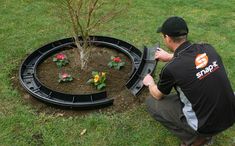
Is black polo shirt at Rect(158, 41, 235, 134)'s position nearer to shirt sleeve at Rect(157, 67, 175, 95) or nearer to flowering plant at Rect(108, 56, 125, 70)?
shirt sleeve at Rect(157, 67, 175, 95)

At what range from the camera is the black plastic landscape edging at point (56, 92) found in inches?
186

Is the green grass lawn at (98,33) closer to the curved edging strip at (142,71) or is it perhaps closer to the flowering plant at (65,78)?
the curved edging strip at (142,71)

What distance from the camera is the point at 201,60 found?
12.0 ft

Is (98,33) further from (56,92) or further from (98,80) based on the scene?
(56,92)

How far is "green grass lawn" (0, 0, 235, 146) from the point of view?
441cm

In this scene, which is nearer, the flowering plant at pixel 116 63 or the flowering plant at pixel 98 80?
the flowering plant at pixel 98 80

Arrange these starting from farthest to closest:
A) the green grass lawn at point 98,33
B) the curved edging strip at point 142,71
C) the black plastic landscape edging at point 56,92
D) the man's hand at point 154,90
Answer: the curved edging strip at point 142,71, the black plastic landscape edging at point 56,92, the green grass lawn at point 98,33, the man's hand at point 154,90

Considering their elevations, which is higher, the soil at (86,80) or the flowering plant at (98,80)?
the flowering plant at (98,80)

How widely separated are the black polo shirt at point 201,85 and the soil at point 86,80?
121 centimetres

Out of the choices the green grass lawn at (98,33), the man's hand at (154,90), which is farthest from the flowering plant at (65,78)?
the man's hand at (154,90)

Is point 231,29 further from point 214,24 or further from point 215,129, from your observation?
point 215,129

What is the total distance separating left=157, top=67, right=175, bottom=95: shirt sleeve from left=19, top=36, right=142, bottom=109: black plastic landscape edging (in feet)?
3.41

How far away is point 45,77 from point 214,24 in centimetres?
349

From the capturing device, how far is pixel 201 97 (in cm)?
366
